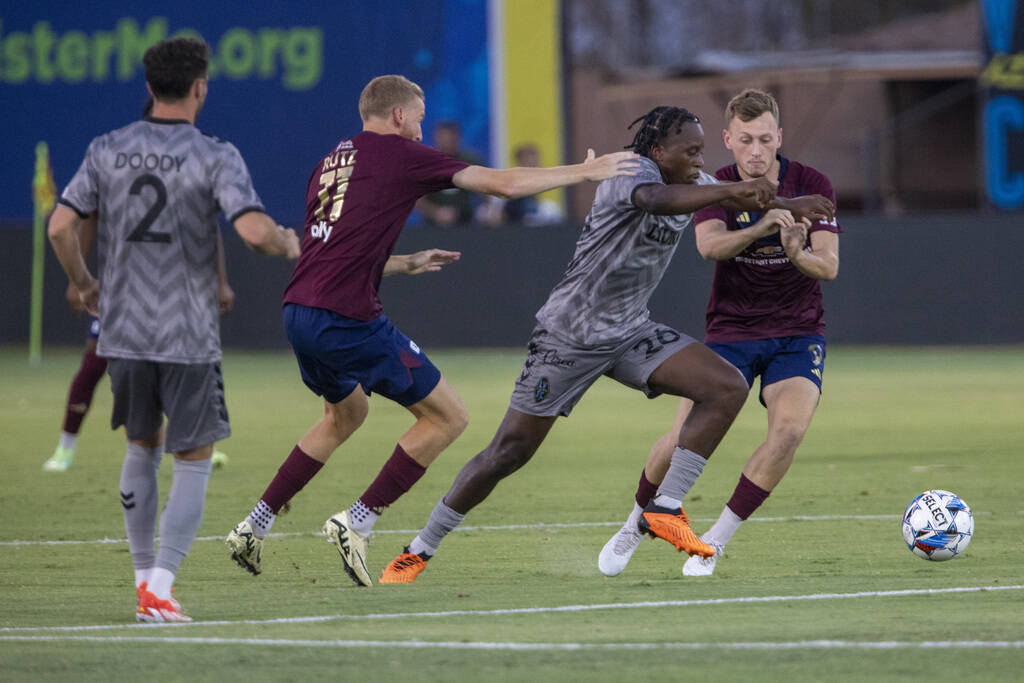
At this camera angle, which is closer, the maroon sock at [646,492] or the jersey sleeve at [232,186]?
the jersey sleeve at [232,186]

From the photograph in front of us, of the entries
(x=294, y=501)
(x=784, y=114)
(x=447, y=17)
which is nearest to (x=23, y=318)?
(x=447, y=17)

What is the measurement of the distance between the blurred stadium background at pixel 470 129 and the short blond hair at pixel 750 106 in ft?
45.4

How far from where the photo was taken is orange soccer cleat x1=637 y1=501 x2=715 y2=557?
283 inches

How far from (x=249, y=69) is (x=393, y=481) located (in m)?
18.8

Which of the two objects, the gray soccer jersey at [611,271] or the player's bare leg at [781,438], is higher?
the gray soccer jersey at [611,271]

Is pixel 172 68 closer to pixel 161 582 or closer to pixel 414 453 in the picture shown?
pixel 161 582

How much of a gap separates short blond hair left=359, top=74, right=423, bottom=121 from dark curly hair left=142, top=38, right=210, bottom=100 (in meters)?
1.20

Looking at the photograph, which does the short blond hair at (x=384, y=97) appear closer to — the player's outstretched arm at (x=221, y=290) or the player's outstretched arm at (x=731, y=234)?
the player's outstretched arm at (x=221, y=290)

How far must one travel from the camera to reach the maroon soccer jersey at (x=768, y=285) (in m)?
8.29

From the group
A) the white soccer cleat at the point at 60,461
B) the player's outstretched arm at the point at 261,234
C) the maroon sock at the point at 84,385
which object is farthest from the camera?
the white soccer cleat at the point at 60,461

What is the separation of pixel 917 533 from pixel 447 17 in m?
18.4

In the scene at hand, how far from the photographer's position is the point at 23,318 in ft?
79.0

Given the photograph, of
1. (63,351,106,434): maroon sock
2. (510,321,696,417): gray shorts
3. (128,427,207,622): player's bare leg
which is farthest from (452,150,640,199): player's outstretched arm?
(63,351,106,434): maroon sock

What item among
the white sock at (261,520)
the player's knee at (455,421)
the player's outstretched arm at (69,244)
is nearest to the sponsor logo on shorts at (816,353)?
the player's knee at (455,421)
